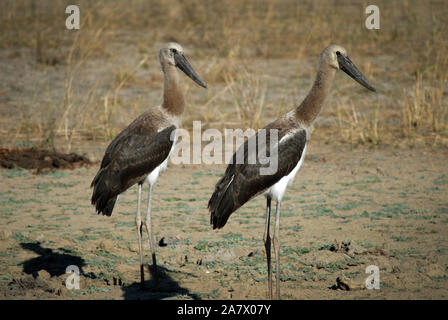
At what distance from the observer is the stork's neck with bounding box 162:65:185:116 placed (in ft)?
17.8

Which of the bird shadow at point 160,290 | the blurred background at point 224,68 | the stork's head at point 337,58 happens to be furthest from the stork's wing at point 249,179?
the blurred background at point 224,68

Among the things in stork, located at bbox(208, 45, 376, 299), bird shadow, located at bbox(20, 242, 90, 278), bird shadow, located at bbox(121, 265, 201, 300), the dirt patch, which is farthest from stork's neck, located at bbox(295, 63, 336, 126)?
the dirt patch

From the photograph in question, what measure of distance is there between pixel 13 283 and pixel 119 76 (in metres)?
7.34

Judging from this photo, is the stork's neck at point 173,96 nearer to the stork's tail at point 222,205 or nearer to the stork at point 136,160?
the stork at point 136,160

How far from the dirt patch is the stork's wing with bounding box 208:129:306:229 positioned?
3673mm

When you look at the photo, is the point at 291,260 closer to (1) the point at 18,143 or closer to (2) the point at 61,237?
(2) the point at 61,237

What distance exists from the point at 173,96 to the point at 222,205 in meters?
1.26

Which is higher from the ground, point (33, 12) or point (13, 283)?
point (33, 12)

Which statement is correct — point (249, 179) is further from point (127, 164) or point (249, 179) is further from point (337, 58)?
point (337, 58)

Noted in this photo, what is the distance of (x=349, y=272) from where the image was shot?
16.2 ft

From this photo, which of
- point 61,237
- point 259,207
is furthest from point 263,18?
point 61,237

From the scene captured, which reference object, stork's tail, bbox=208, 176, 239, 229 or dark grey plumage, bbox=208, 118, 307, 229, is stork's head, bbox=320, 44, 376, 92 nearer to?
dark grey plumage, bbox=208, 118, 307, 229
